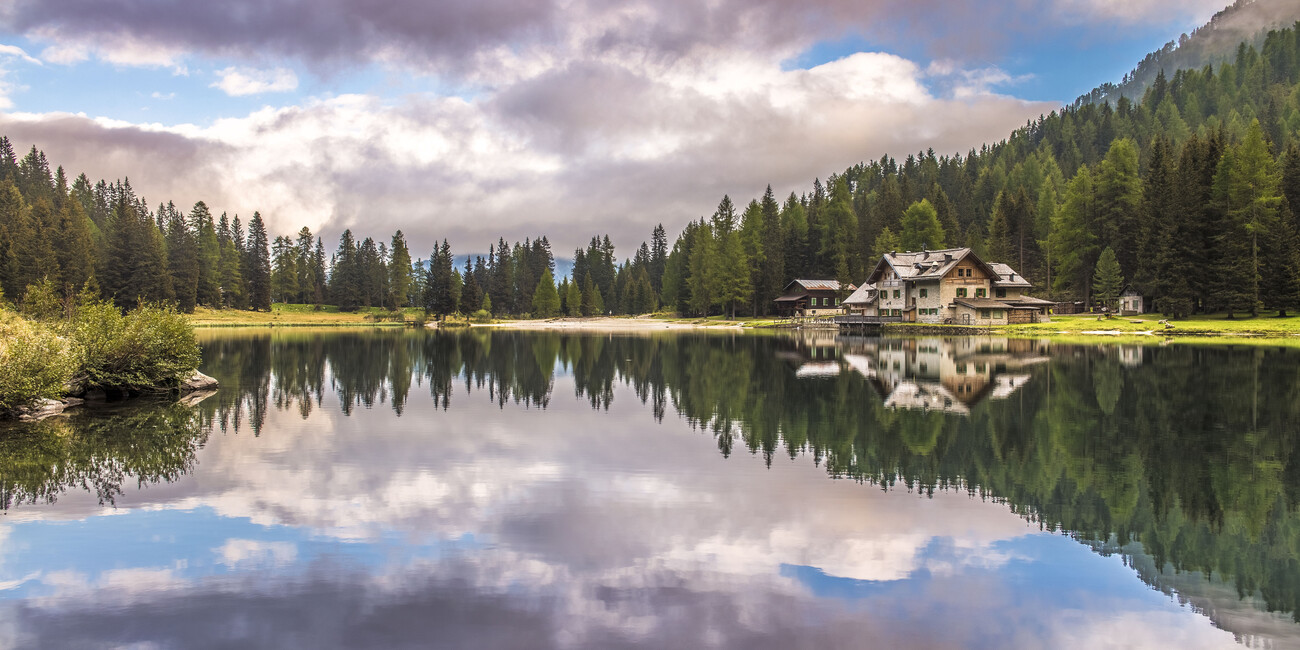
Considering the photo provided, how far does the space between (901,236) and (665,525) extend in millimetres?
101345

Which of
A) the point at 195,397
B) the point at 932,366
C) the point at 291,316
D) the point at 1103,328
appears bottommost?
the point at 932,366

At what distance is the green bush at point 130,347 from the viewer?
2689cm

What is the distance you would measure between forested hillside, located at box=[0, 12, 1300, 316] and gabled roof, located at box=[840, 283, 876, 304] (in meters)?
14.5

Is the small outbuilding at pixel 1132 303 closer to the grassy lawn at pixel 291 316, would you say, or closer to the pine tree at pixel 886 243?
the pine tree at pixel 886 243

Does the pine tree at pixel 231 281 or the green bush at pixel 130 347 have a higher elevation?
the pine tree at pixel 231 281

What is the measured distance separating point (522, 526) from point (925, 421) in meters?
14.4

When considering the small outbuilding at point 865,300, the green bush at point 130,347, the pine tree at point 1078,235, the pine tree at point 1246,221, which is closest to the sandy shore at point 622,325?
the small outbuilding at point 865,300

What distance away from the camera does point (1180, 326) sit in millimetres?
65125

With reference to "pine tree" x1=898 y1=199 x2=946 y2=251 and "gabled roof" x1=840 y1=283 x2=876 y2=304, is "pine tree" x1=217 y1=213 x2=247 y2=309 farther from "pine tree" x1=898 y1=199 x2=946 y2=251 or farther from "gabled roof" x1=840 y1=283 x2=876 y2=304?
"pine tree" x1=898 y1=199 x2=946 y2=251

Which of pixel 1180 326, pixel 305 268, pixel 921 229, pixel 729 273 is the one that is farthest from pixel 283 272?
pixel 1180 326

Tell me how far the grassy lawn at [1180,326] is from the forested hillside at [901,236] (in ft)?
5.45

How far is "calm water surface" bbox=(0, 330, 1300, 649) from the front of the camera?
8.55 m

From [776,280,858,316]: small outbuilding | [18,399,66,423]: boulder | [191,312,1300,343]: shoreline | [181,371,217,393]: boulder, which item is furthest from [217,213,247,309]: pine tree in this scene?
[18,399,66,423]: boulder

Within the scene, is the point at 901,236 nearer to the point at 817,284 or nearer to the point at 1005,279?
the point at 817,284
